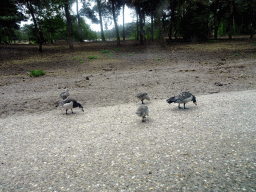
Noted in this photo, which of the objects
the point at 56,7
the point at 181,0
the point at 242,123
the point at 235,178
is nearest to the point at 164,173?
the point at 235,178

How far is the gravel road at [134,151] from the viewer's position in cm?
295

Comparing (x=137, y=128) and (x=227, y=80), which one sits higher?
(x=227, y=80)

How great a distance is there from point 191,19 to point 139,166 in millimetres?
28812

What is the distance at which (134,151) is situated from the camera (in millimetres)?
3795

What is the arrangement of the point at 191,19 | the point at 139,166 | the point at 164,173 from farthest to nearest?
1. the point at 191,19
2. the point at 139,166
3. the point at 164,173

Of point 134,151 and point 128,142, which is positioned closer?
point 134,151

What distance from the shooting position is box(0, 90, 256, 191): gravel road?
295 centimetres

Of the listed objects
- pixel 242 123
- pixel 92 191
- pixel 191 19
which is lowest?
pixel 92 191

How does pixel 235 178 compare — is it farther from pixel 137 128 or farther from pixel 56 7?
pixel 56 7

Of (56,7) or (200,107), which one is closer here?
(200,107)

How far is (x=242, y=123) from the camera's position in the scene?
15.4 ft

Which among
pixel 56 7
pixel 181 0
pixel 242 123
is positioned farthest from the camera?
pixel 181 0

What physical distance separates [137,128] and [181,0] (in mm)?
25992

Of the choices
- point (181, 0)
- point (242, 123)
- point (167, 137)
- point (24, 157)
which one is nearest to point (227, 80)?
point (242, 123)
